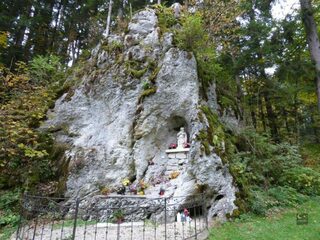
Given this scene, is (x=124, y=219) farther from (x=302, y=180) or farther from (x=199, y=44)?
(x=199, y=44)

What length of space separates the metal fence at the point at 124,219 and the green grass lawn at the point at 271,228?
0.58 meters

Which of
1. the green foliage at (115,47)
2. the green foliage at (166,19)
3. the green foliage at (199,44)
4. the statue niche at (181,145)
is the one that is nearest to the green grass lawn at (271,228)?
the statue niche at (181,145)

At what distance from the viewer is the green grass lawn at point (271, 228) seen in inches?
220

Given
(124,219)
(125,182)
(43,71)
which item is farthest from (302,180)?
(43,71)

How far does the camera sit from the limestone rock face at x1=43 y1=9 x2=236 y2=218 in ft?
25.2

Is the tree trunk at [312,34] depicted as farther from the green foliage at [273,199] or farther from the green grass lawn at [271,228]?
the green grass lawn at [271,228]

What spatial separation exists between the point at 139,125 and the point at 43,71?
19.6 feet

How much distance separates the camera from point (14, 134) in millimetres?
7258

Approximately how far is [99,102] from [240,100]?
7408 millimetres

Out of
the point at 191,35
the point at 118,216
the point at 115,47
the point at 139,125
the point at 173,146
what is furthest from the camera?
the point at 115,47

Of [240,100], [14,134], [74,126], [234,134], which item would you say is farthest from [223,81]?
[14,134]

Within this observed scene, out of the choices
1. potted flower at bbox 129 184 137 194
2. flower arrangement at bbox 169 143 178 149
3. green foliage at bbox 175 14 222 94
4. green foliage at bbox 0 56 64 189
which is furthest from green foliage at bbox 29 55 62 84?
flower arrangement at bbox 169 143 178 149

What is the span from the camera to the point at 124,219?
739cm

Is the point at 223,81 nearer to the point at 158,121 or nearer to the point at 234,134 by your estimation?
the point at 234,134
